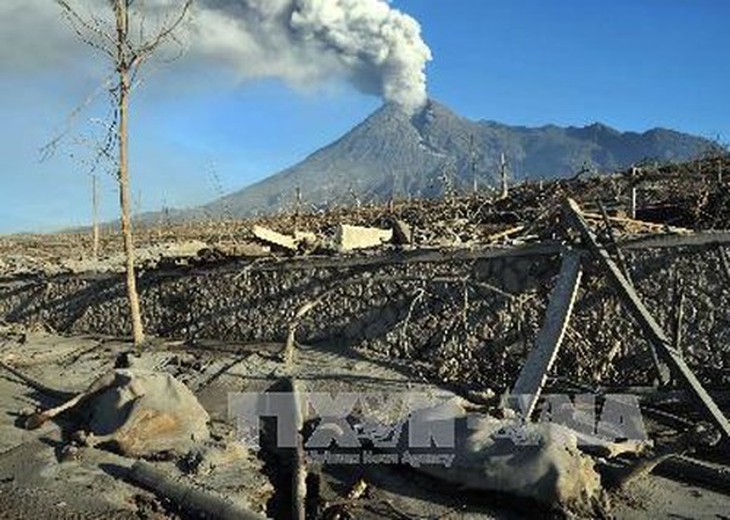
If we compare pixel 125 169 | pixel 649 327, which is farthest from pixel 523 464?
pixel 125 169

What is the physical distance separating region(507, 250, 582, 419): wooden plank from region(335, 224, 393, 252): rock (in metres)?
3.11

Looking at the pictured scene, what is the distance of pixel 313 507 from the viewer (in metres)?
7.41

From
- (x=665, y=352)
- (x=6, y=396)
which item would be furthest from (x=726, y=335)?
(x=6, y=396)

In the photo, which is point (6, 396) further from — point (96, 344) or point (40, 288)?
point (40, 288)

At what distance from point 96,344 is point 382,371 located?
15.8ft

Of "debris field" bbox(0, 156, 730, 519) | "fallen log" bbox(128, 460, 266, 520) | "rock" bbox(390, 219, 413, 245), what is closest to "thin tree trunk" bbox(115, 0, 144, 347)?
"debris field" bbox(0, 156, 730, 519)

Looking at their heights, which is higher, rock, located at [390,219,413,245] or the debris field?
rock, located at [390,219,413,245]

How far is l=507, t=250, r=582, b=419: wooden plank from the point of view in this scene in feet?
29.5

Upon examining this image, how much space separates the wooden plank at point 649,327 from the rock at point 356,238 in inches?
135

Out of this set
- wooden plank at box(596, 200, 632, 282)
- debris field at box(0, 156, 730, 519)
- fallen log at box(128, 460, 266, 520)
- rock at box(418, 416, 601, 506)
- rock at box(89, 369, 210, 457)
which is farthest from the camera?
wooden plank at box(596, 200, 632, 282)

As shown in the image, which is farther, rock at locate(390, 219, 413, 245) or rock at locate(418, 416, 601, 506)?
rock at locate(390, 219, 413, 245)

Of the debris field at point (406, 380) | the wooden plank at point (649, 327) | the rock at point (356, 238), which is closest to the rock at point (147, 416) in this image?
the debris field at point (406, 380)

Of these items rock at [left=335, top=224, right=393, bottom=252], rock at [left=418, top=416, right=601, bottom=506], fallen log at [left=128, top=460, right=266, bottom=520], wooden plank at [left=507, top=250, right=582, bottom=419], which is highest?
rock at [left=335, top=224, right=393, bottom=252]

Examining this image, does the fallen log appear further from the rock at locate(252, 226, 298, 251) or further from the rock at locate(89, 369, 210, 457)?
the rock at locate(252, 226, 298, 251)
